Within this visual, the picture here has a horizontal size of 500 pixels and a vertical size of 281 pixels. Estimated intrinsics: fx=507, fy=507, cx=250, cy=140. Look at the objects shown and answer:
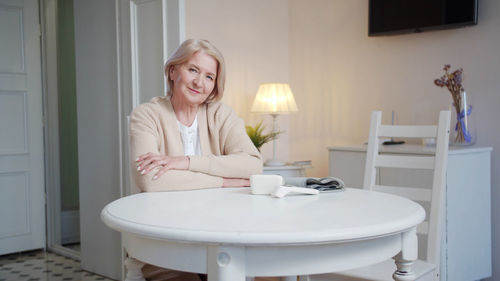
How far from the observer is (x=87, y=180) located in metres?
3.68

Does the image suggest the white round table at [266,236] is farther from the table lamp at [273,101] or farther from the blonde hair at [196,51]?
the table lamp at [273,101]

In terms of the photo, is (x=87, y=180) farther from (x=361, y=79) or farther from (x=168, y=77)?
(x=361, y=79)

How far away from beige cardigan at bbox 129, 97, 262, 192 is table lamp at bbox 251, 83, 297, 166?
4.48 ft

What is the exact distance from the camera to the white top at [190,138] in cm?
220

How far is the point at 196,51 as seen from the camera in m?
2.14

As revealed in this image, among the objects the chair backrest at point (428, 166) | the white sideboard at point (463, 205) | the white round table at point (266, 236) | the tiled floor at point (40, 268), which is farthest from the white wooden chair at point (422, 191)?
the tiled floor at point (40, 268)

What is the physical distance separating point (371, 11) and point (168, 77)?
1.92 m

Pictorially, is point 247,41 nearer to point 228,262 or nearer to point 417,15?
point 417,15

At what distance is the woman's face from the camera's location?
215cm

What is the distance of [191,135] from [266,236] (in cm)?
116

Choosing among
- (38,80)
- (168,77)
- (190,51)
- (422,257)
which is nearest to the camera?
(190,51)

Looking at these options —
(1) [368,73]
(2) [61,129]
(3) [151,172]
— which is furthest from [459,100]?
(2) [61,129]

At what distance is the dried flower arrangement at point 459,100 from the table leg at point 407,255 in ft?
6.04

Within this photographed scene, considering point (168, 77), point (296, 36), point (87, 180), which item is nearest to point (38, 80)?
point (87, 180)
